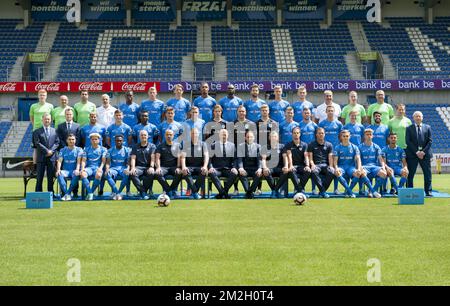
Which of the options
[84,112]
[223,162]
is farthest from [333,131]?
[84,112]

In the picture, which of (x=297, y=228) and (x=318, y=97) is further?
(x=318, y=97)

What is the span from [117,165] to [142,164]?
63cm

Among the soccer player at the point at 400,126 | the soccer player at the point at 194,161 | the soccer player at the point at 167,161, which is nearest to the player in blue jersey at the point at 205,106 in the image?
the soccer player at the point at 194,161

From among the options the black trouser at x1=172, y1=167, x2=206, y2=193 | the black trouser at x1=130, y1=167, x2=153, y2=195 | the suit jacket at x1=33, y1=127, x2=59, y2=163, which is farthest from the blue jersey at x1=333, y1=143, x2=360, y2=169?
the suit jacket at x1=33, y1=127, x2=59, y2=163

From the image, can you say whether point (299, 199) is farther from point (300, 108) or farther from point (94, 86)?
point (94, 86)

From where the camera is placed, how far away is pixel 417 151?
14734mm

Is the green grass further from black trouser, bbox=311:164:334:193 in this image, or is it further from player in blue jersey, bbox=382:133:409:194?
player in blue jersey, bbox=382:133:409:194

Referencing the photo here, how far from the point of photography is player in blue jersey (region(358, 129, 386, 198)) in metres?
14.3

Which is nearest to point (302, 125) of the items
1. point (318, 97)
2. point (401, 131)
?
point (401, 131)

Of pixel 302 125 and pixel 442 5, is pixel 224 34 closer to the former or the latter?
pixel 442 5

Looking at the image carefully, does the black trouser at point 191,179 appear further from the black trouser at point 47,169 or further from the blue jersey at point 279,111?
the black trouser at point 47,169

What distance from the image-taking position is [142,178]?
14.5 meters

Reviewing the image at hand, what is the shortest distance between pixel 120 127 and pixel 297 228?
712 cm

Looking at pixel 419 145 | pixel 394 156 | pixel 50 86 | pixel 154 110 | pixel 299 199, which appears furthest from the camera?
pixel 50 86
